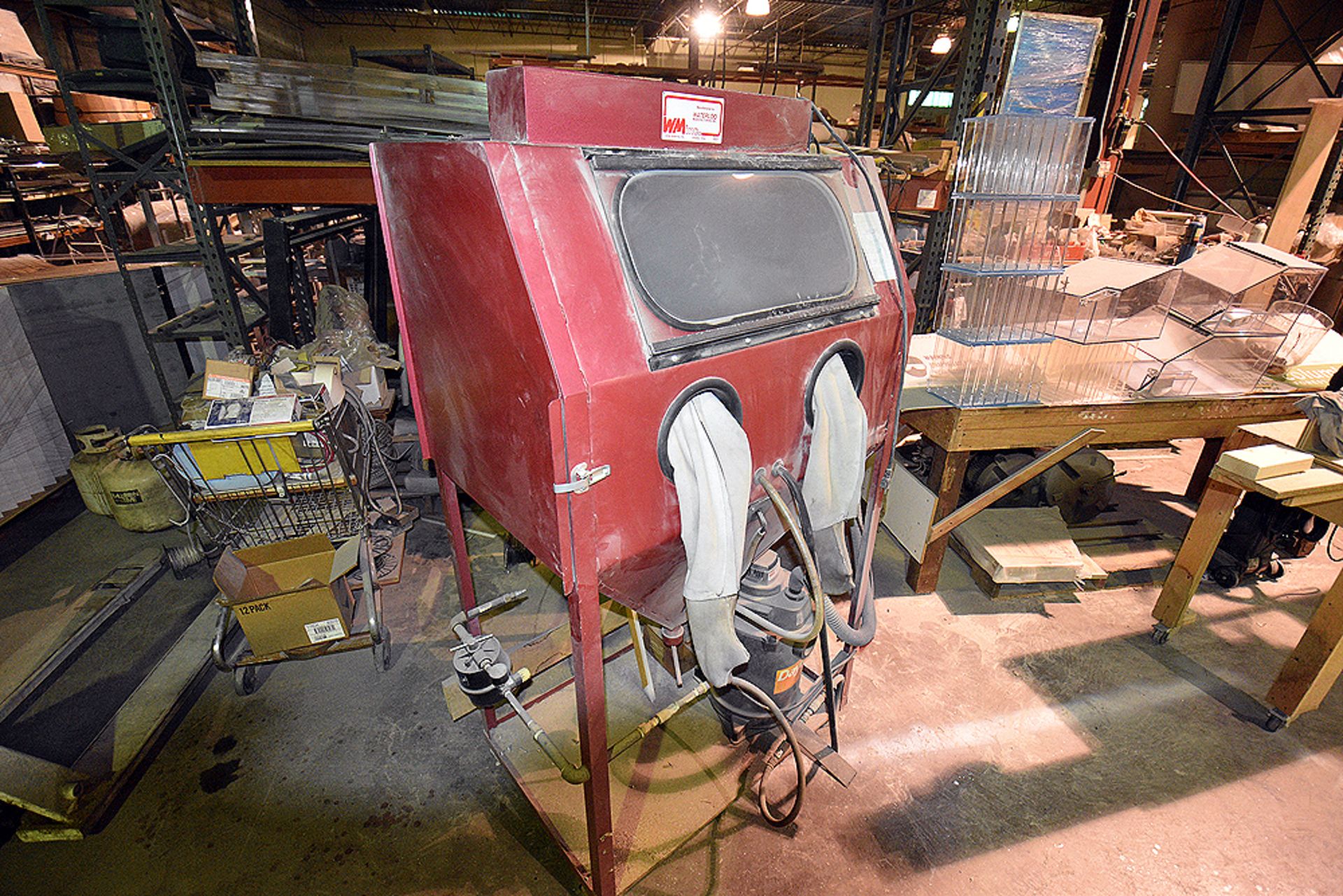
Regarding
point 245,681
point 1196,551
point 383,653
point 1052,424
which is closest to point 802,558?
point 1052,424

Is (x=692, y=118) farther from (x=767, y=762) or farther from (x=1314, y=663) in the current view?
(x=1314, y=663)

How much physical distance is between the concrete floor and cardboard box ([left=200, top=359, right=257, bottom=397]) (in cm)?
152

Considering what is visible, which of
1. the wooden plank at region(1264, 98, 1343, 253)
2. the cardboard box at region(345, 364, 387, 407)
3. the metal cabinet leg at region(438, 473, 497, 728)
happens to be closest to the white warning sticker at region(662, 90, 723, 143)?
the metal cabinet leg at region(438, 473, 497, 728)

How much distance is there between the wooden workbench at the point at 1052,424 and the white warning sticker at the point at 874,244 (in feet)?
4.08

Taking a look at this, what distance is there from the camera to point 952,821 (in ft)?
7.74

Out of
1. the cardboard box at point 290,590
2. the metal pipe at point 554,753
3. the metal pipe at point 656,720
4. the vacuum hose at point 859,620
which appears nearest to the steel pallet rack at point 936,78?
the vacuum hose at point 859,620

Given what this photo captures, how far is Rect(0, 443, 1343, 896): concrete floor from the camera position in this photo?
2.17m

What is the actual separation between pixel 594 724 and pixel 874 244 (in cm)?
177

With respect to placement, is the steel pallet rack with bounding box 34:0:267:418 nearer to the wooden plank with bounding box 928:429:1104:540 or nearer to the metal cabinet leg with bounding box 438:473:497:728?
the metal cabinet leg with bounding box 438:473:497:728

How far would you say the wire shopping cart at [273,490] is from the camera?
9.08ft

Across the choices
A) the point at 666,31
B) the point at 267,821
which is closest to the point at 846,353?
the point at 267,821

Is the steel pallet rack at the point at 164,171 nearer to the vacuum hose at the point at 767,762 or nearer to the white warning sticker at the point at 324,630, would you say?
the white warning sticker at the point at 324,630

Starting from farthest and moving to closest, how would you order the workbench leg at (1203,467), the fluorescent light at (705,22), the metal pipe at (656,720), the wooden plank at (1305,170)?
the fluorescent light at (705,22)
the wooden plank at (1305,170)
the workbench leg at (1203,467)
the metal pipe at (656,720)

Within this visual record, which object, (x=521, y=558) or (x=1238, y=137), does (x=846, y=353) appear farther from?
(x=1238, y=137)
